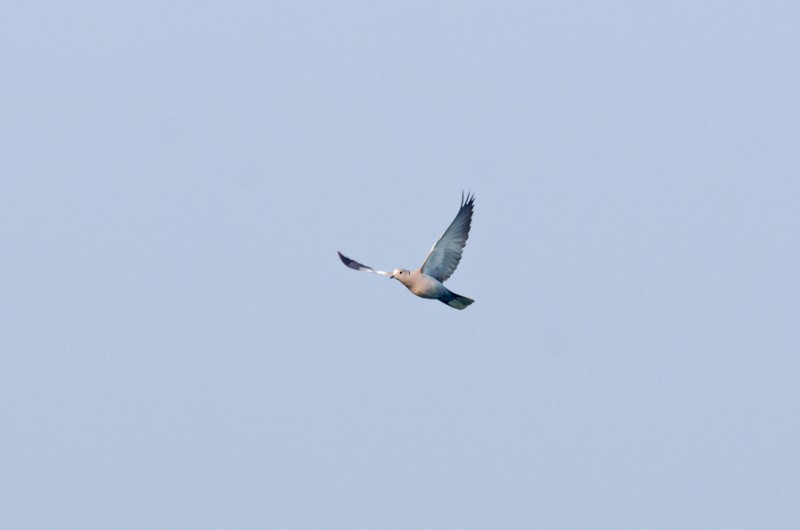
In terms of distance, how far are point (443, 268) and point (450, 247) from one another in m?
0.74

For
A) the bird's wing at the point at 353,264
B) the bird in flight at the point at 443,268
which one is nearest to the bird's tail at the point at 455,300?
the bird in flight at the point at 443,268

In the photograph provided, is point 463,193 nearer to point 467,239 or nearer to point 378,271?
point 467,239

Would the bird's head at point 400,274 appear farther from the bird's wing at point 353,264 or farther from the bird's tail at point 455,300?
the bird's wing at point 353,264

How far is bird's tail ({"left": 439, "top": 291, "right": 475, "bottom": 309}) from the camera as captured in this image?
1770 inches

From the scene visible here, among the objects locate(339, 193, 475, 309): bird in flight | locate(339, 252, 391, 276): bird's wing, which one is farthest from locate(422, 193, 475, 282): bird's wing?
locate(339, 252, 391, 276): bird's wing

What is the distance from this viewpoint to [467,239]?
148ft

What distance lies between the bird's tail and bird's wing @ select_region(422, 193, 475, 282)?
0.57 metres

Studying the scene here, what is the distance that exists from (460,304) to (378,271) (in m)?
3.31

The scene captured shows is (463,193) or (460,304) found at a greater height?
(463,193)

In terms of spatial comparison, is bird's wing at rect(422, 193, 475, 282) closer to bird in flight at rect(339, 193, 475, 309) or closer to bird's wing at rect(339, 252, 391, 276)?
bird in flight at rect(339, 193, 475, 309)

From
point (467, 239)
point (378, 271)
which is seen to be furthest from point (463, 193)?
point (378, 271)

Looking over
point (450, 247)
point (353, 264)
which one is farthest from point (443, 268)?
point (353, 264)

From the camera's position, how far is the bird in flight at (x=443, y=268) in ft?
146

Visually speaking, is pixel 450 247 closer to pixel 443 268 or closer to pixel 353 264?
pixel 443 268
